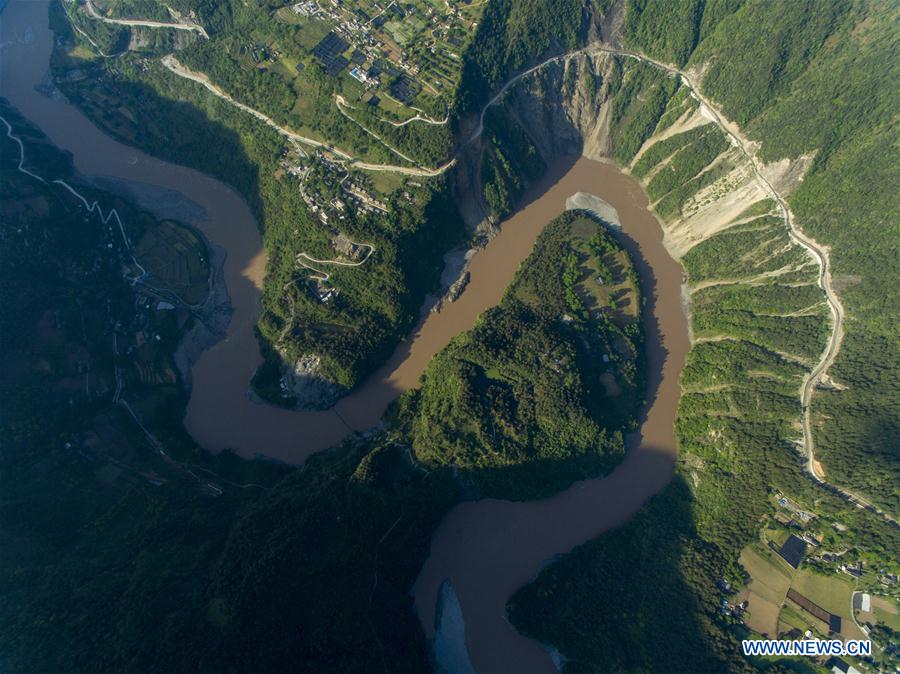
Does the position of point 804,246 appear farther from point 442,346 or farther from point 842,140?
point 442,346

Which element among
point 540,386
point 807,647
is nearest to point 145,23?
point 540,386

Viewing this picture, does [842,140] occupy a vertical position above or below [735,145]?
above

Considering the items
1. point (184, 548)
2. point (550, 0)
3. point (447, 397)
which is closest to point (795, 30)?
point (550, 0)

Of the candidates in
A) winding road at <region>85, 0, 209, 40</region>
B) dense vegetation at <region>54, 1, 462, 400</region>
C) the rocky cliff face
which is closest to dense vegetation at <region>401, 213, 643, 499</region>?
dense vegetation at <region>54, 1, 462, 400</region>

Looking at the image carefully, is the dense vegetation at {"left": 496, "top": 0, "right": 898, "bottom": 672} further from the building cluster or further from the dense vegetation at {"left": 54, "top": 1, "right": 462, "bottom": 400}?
the dense vegetation at {"left": 54, "top": 1, "right": 462, "bottom": 400}

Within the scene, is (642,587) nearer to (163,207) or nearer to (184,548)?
(184,548)

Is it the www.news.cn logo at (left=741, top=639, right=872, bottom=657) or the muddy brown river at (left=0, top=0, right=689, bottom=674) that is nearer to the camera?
the www.news.cn logo at (left=741, top=639, right=872, bottom=657)

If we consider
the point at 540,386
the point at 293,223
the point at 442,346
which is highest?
the point at 293,223
